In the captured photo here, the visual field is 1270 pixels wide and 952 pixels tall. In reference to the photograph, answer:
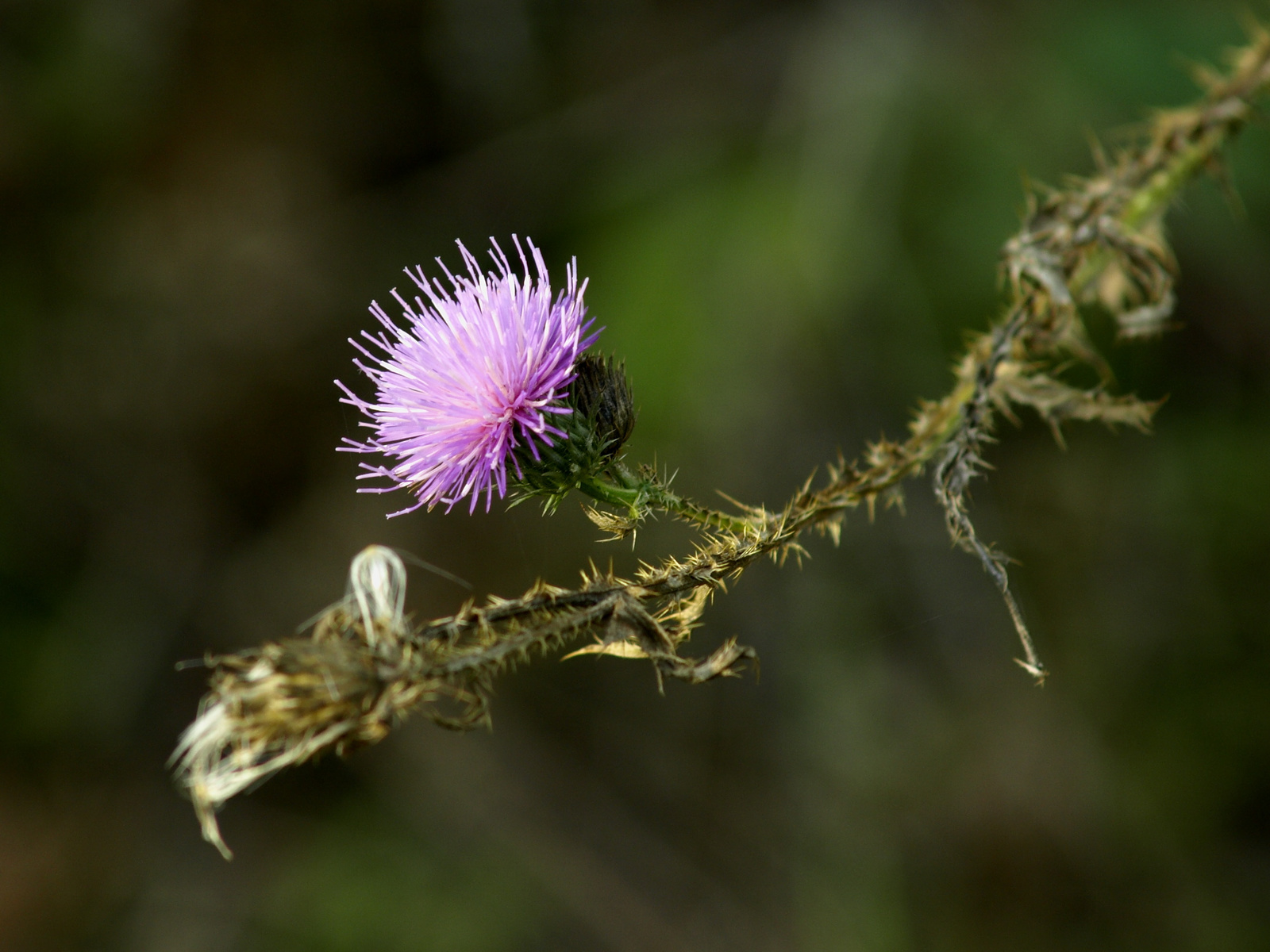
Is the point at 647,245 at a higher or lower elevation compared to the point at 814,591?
higher

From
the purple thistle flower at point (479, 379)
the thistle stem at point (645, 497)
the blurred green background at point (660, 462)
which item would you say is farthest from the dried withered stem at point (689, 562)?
the blurred green background at point (660, 462)

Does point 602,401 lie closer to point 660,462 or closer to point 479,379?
point 479,379

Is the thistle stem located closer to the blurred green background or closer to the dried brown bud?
the dried brown bud

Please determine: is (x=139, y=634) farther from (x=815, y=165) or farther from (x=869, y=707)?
(x=815, y=165)

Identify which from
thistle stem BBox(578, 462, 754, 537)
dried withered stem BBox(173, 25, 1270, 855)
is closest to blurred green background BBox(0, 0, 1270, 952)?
dried withered stem BBox(173, 25, 1270, 855)

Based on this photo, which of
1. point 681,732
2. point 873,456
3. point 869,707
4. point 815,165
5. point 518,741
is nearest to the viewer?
point 873,456

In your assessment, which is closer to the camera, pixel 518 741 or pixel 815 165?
pixel 815 165

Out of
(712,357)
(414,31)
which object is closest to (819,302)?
(712,357)
